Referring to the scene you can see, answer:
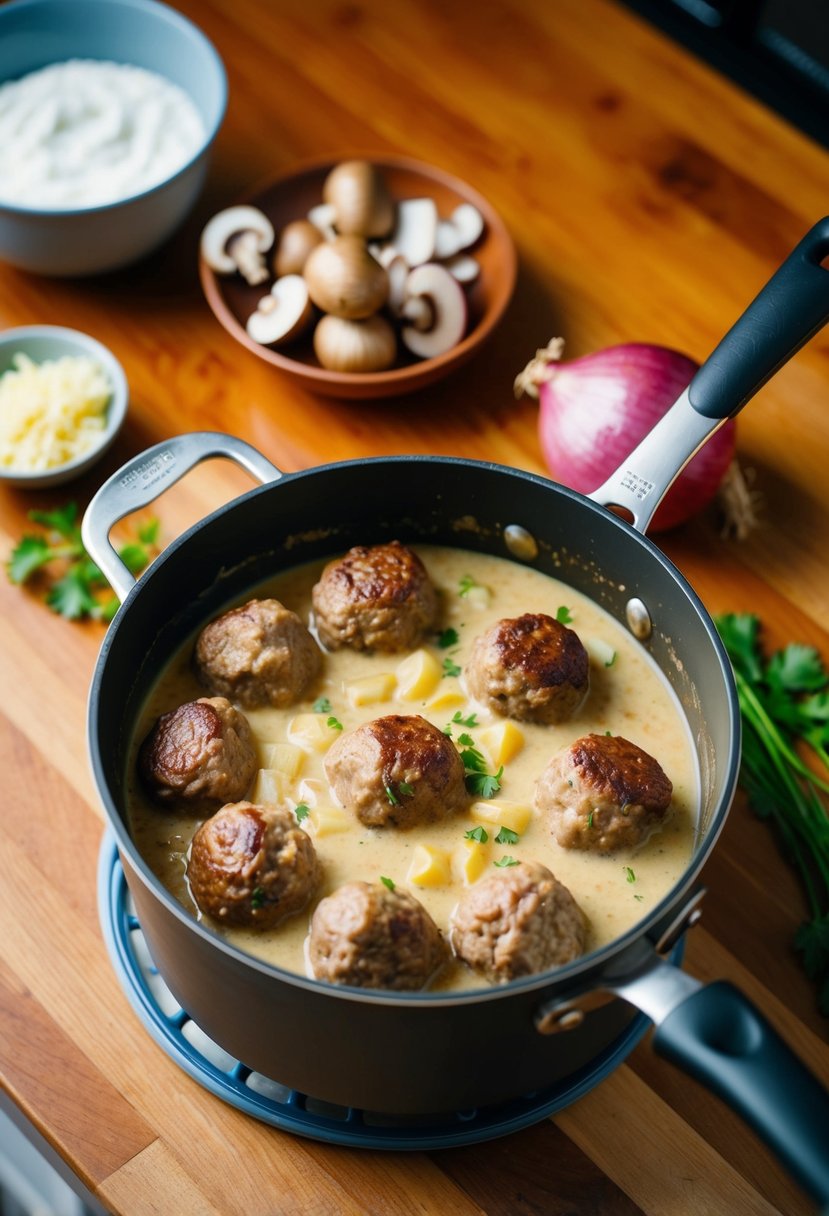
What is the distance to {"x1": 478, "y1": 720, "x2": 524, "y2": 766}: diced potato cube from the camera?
206 cm

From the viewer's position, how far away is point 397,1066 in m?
1.61

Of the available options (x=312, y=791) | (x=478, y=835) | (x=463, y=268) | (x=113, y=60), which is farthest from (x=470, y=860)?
(x=113, y=60)

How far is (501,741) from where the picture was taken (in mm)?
2059

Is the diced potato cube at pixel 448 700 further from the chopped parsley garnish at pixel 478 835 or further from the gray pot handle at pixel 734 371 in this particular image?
the gray pot handle at pixel 734 371

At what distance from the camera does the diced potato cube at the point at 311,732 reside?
2.06m

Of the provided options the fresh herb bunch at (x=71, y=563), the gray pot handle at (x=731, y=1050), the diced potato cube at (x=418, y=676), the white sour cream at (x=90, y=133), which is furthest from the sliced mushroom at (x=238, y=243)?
the gray pot handle at (x=731, y=1050)

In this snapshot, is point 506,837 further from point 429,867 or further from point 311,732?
point 311,732

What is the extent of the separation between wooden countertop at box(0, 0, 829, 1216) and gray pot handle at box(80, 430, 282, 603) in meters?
0.56

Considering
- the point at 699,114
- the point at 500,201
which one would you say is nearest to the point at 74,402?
the point at 500,201

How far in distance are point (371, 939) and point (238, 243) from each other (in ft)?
5.41

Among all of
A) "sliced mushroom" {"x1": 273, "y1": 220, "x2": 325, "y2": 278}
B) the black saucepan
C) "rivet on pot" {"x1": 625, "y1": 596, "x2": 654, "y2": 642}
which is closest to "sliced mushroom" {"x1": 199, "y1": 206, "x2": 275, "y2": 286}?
"sliced mushroom" {"x1": 273, "y1": 220, "x2": 325, "y2": 278}

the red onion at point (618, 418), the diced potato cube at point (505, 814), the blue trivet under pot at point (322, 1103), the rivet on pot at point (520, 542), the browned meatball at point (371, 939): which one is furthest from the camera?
the red onion at point (618, 418)

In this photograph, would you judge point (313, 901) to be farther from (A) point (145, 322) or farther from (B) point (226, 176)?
(B) point (226, 176)

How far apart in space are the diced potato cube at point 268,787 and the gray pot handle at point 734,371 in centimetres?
67
